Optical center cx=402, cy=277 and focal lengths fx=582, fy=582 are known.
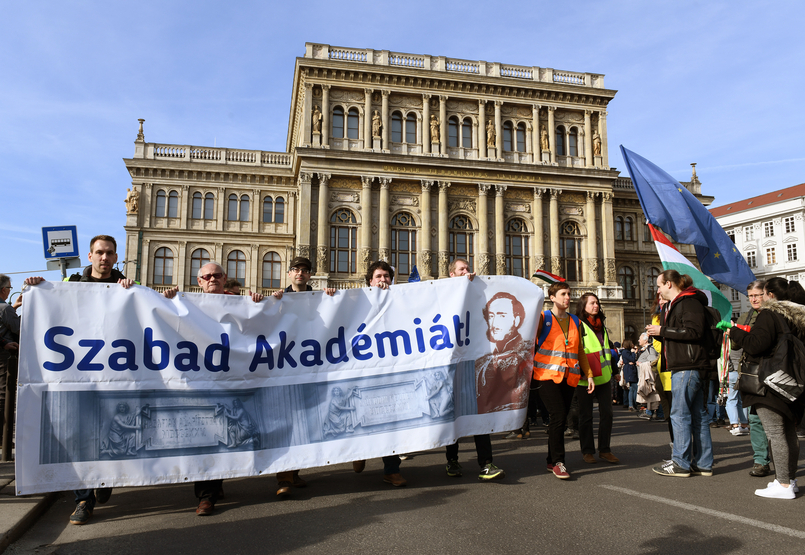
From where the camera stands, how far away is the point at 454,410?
19.0 feet

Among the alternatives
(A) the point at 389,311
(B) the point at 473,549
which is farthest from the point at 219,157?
(B) the point at 473,549

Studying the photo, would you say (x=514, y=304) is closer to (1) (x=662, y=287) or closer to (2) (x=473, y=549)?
(1) (x=662, y=287)

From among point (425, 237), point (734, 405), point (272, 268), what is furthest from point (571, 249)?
point (734, 405)

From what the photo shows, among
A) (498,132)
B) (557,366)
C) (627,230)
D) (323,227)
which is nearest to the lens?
(557,366)

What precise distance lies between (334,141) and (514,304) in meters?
32.0

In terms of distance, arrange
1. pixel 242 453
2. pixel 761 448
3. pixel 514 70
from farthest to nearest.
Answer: pixel 514 70
pixel 761 448
pixel 242 453

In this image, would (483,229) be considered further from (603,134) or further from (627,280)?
(627,280)

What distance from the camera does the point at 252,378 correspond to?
5.28m

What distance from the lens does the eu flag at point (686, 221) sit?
9.19 meters

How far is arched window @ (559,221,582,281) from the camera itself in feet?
128

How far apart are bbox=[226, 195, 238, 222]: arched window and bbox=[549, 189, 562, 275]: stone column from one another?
21.3 m

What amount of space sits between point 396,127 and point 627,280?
70.8ft

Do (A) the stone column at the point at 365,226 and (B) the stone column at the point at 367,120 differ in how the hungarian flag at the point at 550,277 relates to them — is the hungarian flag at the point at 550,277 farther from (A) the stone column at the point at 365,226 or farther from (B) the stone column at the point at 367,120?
(B) the stone column at the point at 367,120

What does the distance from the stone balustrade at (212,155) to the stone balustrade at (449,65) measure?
26.1 ft
